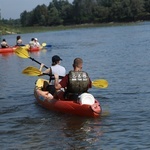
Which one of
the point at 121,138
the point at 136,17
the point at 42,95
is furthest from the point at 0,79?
the point at 136,17

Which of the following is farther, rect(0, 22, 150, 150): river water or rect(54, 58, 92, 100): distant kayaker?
rect(54, 58, 92, 100): distant kayaker

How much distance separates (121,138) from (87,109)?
166 cm

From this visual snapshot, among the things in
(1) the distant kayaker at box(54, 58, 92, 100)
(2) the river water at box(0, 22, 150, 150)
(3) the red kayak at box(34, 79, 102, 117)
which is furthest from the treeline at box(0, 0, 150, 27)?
(1) the distant kayaker at box(54, 58, 92, 100)

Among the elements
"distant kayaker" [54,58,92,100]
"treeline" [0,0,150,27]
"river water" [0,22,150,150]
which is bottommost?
"river water" [0,22,150,150]

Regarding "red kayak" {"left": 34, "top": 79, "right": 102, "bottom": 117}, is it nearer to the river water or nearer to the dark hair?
the river water

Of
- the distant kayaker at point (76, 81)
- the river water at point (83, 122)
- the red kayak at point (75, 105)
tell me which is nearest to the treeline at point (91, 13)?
the river water at point (83, 122)

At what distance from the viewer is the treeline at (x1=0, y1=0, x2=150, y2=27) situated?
11706cm

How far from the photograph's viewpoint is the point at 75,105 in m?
9.63

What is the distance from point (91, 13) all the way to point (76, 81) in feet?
413

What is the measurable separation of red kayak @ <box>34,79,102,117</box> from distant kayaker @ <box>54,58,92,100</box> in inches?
10.2

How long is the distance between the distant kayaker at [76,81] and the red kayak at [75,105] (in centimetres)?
26

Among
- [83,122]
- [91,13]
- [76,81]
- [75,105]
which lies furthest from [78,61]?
[91,13]

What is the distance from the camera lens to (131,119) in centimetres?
929

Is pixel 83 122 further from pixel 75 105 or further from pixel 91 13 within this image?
pixel 91 13
